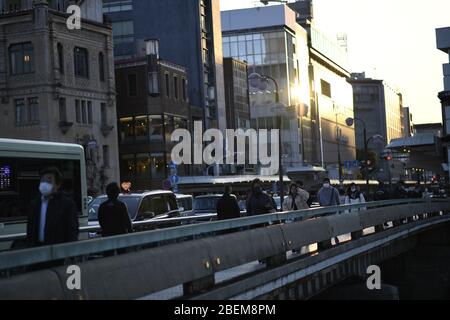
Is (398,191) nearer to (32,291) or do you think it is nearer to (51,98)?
(32,291)

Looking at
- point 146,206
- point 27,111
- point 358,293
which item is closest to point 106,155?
point 27,111

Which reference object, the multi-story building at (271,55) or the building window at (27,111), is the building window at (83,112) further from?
the multi-story building at (271,55)

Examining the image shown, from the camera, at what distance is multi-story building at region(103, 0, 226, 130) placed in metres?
81.9

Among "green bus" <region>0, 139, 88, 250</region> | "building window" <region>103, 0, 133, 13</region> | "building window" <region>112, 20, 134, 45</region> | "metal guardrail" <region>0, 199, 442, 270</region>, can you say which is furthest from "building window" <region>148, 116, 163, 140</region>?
"metal guardrail" <region>0, 199, 442, 270</region>

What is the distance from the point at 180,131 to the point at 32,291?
70.6m

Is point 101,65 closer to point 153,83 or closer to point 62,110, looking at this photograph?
point 62,110

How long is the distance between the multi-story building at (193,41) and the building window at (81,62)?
13.5 metres

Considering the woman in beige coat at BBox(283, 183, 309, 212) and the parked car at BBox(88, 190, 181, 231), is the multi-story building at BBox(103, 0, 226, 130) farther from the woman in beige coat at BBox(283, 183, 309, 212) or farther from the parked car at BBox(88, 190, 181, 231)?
the woman in beige coat at BBox(283, 183, 309, 212)

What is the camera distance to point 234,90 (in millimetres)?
91062

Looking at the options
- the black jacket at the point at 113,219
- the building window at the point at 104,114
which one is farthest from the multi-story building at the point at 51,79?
the black jacket at the point at 113,219

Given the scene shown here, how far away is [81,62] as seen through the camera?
2559 inches

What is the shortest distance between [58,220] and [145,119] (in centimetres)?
6652

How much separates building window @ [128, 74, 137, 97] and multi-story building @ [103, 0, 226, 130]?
16.5 ft
